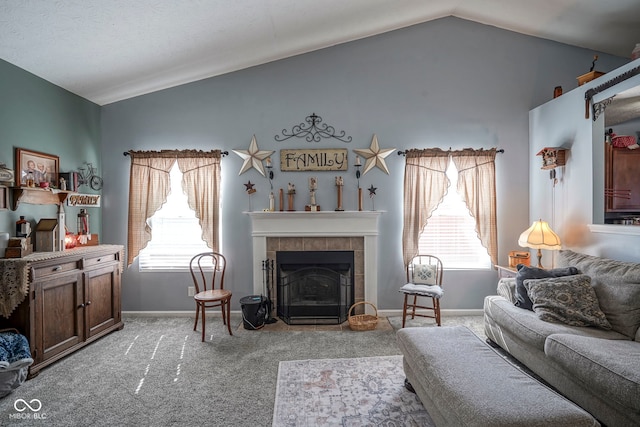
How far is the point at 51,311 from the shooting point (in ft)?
9.45

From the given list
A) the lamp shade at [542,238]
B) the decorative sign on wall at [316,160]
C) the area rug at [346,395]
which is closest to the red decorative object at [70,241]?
the decorative sign on wall at [316,160]

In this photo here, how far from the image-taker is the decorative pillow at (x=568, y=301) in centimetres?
244

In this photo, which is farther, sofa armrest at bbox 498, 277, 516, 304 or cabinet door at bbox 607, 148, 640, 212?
cabinet door at bbox 607, 148, 640, 212

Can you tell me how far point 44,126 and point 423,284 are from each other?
4467mm

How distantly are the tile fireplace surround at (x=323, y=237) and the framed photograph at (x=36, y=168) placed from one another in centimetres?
211

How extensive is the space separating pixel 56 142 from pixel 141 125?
94 cm

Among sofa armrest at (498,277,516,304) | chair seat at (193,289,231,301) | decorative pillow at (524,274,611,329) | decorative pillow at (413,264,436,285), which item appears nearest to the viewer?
decorative pillow at (524,274,611,329)

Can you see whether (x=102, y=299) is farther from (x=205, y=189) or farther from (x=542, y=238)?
(x=542, y=238)

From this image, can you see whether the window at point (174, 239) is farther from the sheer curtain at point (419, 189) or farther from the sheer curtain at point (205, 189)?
the sheer curtain at point (419, 189)

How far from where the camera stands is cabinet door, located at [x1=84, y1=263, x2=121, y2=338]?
329 centimetres

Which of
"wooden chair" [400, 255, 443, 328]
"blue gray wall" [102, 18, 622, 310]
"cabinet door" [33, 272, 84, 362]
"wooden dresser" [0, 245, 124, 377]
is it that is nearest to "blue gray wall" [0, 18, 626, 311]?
"blue gray wall" [102, 18, 622, 310]

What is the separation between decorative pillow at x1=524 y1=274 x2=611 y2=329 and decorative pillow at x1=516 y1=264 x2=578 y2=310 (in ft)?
0.35

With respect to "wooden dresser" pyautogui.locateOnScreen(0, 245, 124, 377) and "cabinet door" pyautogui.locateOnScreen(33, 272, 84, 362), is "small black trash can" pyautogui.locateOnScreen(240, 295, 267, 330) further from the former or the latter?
"cabinet door" pyautogui.locateOnScreen(33, 272, 84, 362)

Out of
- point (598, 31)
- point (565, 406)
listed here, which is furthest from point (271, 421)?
point (598, 31)
